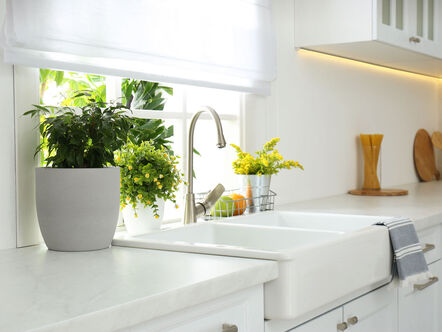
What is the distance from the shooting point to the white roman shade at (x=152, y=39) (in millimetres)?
1533

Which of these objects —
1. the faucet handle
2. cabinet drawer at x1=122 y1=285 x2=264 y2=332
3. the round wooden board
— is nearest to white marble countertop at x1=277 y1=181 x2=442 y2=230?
the round wooden board

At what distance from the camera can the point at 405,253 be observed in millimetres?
1757

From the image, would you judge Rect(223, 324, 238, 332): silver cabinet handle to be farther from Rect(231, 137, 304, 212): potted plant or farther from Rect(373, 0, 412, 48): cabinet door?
Rect(373, 0, 412, 48): cabinet door

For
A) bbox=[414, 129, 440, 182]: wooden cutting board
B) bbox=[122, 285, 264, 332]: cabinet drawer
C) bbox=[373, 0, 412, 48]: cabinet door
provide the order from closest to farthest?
→ 1. bbox=[122, 285, 264, 332]: cabinet drawer
2. bbox=[373, 0, 412, 48]: cabinet door
3. bbox=[414, 129, 440, 182]: wooden cutting board

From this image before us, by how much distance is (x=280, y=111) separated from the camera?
101 inches

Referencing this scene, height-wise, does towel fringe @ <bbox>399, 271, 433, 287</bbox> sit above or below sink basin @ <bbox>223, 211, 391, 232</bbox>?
below

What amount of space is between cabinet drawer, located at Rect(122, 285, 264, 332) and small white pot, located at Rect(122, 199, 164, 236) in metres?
0.56

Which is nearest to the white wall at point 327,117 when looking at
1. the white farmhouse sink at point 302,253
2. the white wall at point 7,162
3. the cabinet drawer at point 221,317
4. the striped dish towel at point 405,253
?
the white farmhouse sink at point 302,253

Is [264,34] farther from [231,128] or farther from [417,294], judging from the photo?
[417,294]

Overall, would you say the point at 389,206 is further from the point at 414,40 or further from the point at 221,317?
the point at 221,317

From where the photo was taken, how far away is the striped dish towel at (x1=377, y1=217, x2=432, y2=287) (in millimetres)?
1740

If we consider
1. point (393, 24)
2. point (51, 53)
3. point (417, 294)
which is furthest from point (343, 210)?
point (51, 53)

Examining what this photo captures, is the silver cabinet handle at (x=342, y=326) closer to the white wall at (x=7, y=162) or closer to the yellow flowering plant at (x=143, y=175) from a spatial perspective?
the yellow flowering plant at (x=143, y=175)

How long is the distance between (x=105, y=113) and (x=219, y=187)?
20.9 inches
